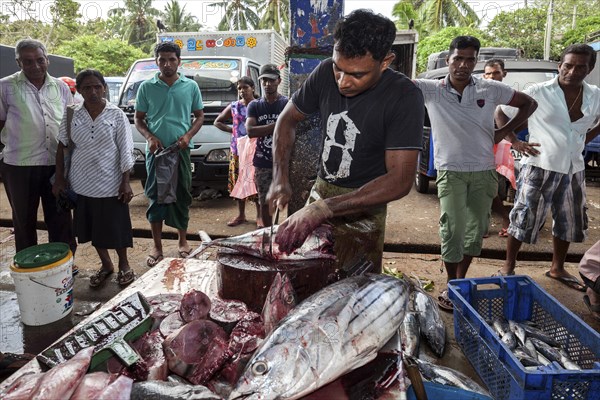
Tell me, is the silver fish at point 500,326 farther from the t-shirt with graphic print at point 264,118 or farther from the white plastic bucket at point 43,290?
the white plastic bucket at point 43,290

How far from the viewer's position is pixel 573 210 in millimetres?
4008

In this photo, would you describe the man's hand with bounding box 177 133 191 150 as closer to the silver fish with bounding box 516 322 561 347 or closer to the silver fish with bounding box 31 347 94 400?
the silver fish with bounding box 31 347 94 400

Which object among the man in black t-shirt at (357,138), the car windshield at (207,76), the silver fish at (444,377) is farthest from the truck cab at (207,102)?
the silver fish at (444,377)

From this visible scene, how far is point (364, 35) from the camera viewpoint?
191cm

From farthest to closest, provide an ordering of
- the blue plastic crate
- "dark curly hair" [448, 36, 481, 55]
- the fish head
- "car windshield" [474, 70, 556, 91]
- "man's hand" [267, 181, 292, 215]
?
"car windshield" [474, 70, 556, 91]
"dark curly hair" [448, 36, 481, 55]
"man's hand" [267, 181, 292, 215]
the blue plastic crate
the fish head

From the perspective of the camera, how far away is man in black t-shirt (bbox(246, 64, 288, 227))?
4949 mm

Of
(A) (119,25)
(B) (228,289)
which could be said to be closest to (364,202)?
(B) (228,289)

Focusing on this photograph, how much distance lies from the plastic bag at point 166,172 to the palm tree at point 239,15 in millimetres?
32242

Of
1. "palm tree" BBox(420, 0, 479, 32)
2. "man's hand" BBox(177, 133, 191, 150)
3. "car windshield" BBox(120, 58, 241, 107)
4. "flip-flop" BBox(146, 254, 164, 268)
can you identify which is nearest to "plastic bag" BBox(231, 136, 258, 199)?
"man's hand" BBox(177, 133, 191, 150)

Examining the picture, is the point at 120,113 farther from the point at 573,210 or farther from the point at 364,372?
the point at 573,210

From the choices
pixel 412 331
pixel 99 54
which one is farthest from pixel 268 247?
pixel 99 54

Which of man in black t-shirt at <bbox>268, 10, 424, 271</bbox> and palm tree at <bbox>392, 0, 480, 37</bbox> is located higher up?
palm tree at <bbox>392, 0, 480, 37</bbox>

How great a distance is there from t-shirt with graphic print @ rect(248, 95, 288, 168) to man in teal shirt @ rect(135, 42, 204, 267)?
79 centimetres

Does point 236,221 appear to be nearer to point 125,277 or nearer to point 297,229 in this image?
point 125,277
